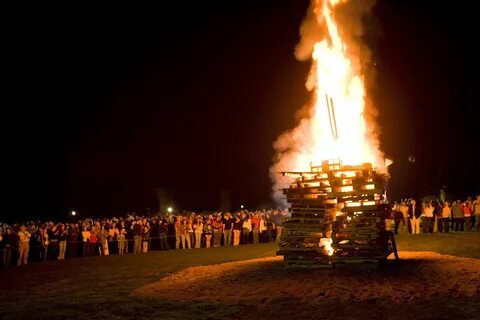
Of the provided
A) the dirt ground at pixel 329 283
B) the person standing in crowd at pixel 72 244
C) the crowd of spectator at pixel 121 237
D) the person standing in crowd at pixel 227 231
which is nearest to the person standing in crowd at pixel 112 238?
the crowd of spectator at pixel 121 237

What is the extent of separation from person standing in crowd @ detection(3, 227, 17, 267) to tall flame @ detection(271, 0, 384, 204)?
38.3ft

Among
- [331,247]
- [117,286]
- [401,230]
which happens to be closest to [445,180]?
[401,230]

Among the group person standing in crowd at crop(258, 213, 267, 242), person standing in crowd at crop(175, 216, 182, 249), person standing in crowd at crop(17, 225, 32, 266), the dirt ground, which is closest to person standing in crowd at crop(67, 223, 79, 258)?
person standing in crowd at crop(17, 225, 32, 266)

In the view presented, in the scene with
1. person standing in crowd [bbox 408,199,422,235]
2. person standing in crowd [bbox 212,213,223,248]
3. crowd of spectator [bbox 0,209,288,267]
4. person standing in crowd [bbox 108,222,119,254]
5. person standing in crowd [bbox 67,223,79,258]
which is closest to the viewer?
crowd of spectator [bbox 0,209,288,267]

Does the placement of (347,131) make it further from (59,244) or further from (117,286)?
(59,244)

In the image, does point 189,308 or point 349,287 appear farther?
point 349,287

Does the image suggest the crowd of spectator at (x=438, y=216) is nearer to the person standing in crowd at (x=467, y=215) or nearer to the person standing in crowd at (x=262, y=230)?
the person standing in crowd at (x=467, y=215)

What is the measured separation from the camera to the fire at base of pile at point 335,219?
560 inches

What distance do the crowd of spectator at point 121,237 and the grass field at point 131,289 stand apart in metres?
1.57

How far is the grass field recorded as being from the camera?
368 inches

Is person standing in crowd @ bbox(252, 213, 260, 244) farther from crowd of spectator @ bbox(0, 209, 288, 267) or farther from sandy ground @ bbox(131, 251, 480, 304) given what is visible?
sandy ground @ bbox(131, 251, 480, 304)

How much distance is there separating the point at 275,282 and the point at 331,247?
10.1 ft

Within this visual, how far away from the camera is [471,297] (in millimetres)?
9359

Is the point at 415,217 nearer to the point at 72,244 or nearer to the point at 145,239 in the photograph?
the point at 145,239
